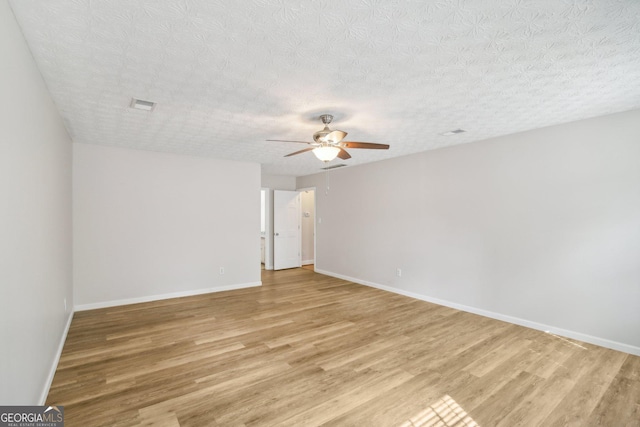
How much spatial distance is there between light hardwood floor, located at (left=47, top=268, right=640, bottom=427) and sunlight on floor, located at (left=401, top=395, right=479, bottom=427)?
0.03ft

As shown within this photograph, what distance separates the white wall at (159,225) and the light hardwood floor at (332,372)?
655 mm

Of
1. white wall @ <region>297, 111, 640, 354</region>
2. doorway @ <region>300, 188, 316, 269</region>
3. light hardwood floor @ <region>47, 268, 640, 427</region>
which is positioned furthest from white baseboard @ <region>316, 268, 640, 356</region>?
doorway @ <region>300, 188, 316, 269</region>

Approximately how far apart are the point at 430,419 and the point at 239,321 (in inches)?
106

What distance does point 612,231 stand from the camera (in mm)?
3199

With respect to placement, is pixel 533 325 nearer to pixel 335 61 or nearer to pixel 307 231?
pixel 335 61

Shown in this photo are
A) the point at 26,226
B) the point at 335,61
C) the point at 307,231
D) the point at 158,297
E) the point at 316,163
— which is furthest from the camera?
the point at 307,231

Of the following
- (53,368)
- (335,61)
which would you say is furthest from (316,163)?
(53,368)

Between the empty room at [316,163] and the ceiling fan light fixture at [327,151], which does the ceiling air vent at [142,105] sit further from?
the ceiling fan light fixture at [327,151]

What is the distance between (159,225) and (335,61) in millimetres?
4290

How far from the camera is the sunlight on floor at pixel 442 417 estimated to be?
2020 mm

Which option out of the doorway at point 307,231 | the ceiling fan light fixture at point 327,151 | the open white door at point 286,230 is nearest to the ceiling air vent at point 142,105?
the ceiling fan light fixture at point 327,151

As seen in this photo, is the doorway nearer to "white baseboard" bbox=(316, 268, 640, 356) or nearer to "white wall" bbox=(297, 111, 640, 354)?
"white wall" bbox=(297, 111, 640, 354)

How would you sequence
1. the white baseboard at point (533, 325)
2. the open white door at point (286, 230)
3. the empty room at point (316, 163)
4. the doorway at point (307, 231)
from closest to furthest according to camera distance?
the empty room at point (316, 163) < the white baseboard at point (533, 325) < the open white door at point (286, 230) < the doorway at point (307, 231)

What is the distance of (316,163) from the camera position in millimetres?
6000
